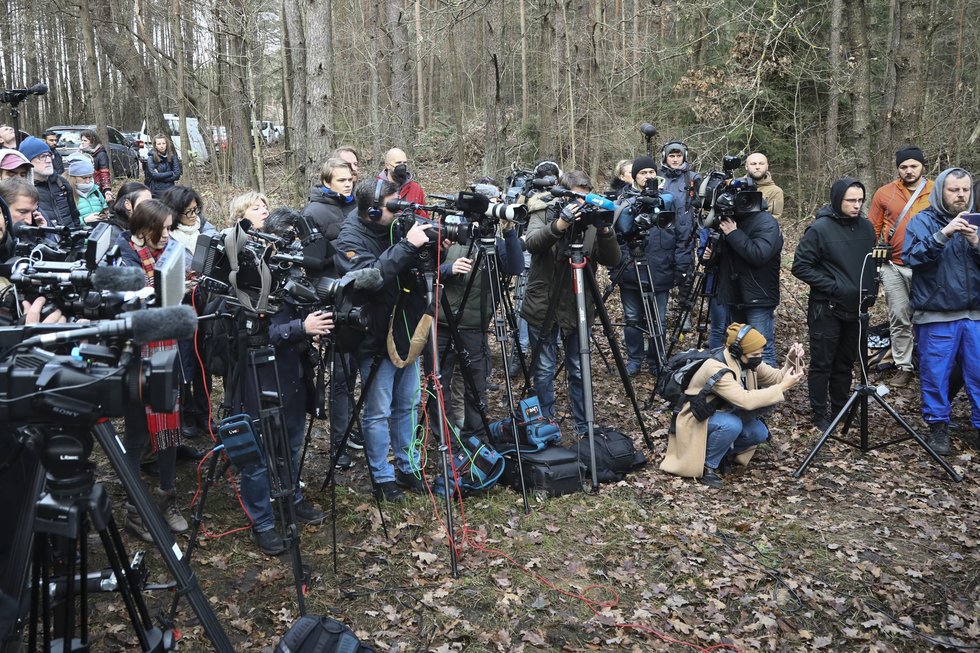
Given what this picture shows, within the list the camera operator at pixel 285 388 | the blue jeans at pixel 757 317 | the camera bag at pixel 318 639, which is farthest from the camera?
the blue jeans at pixel 757 317

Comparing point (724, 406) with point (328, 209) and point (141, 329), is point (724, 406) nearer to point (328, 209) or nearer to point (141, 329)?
point (328, 209)

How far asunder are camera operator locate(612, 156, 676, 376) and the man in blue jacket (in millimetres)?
2189

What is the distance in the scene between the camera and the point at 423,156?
21125 mm

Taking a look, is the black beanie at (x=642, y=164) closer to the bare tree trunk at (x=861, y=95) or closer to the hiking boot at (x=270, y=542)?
the bare tree trunk at (x=861, y=95)

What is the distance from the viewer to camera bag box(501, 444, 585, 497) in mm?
4945

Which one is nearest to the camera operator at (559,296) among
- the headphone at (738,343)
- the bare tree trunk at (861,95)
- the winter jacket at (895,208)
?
the headphone at (738,343)

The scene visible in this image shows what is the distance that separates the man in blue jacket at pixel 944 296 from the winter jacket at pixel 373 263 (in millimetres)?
4116

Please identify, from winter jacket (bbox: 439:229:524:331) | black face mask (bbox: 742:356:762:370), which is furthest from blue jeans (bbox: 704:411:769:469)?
winter jacket (bbox: 439:229:524:331)

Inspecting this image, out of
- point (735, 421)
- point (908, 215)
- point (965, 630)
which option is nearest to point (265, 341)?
point (735, 421)

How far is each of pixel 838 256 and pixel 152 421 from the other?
5.40 meters

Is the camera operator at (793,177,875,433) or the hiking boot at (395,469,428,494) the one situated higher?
the camera operator at (793,177,875,433)

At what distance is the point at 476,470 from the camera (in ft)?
16.3

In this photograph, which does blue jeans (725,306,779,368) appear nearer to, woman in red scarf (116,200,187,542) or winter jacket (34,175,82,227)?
woman in red scarf (116,200,187,542)

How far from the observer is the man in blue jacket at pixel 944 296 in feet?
18.5
